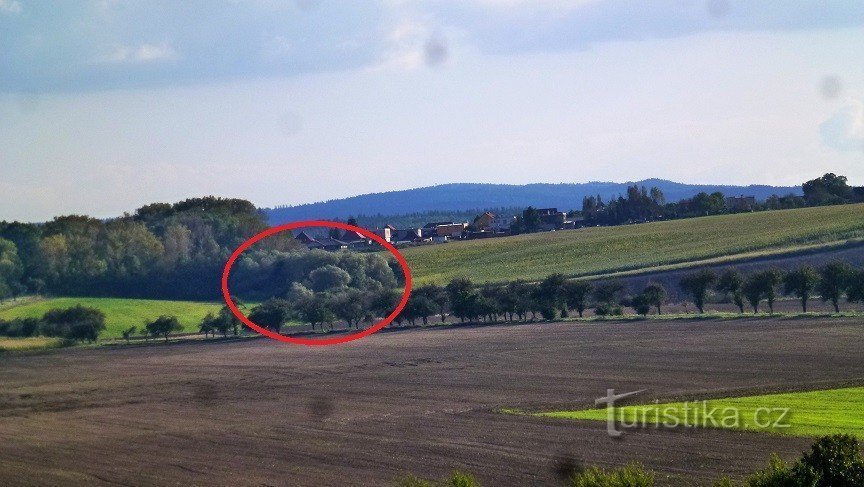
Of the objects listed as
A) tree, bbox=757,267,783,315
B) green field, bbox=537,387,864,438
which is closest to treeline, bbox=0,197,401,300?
tree, bbox=757,267,783,315

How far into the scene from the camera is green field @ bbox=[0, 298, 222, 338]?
9731cm

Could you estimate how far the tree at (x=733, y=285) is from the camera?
81938mm

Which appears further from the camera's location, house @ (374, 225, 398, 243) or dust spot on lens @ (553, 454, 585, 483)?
house @ (374, 225, 398, 243)

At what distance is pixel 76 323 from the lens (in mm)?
92812

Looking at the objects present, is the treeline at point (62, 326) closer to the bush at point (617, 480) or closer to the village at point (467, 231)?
the village at point (467, 231)

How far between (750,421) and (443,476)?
429 inches

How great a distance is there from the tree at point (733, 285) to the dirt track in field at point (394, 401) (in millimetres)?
9203

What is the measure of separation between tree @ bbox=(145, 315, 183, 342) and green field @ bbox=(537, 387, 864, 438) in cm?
5608

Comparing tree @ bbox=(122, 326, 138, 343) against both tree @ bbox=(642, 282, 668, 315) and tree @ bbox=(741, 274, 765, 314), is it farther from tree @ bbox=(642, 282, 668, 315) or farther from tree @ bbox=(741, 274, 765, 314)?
tree @ bbox=(741, 274, 765, 314)

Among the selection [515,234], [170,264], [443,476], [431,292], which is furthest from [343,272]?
[443,476]

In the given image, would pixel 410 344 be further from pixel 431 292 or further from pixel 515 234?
pixel 515 234

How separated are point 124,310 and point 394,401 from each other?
6196 centimetres

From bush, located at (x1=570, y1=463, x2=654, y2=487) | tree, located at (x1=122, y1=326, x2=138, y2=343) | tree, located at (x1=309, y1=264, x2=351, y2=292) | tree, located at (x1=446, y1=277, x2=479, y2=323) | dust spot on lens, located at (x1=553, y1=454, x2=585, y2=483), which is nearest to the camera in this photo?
bush, located at (x1=570, y1=463, x2=654, y2=487)

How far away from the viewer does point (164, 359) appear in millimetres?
73750
